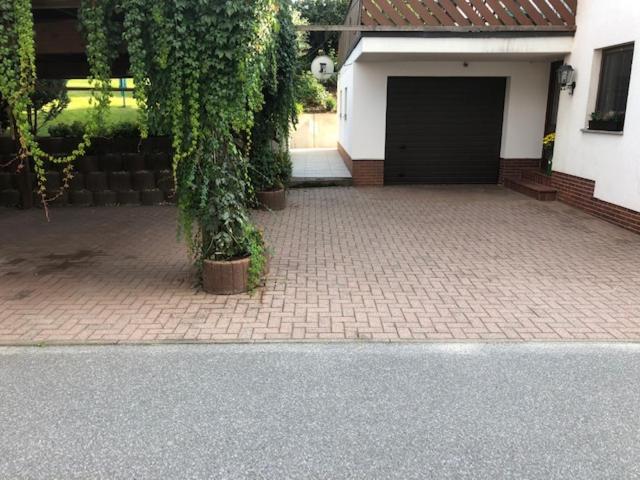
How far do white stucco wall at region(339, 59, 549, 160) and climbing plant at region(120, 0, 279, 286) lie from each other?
750 cm

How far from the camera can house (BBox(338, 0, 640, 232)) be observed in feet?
29.6

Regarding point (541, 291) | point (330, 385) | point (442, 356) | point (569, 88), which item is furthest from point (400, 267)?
point (569, 88)

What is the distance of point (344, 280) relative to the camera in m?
6.03

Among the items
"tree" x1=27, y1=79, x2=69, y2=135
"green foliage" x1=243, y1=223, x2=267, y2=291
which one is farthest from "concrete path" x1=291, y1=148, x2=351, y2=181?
"green foliage" x1=243, y1=223, x2=267, y2=291

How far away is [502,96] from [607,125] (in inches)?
150

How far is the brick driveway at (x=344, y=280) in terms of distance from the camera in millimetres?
4711

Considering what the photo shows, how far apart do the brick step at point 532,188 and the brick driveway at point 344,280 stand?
3.44ft

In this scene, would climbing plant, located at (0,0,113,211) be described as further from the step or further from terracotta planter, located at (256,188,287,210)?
the step

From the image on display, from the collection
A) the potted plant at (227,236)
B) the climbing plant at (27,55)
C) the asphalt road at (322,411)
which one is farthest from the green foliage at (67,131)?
the asphalt road at (322,411)

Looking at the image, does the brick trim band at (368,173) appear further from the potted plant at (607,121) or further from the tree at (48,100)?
the tree at (48,100)

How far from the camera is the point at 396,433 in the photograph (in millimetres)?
3154

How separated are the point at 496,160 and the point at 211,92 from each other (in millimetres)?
9790

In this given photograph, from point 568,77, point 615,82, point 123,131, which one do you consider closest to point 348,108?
point 568,77

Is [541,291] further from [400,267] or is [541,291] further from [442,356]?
[442,356]
